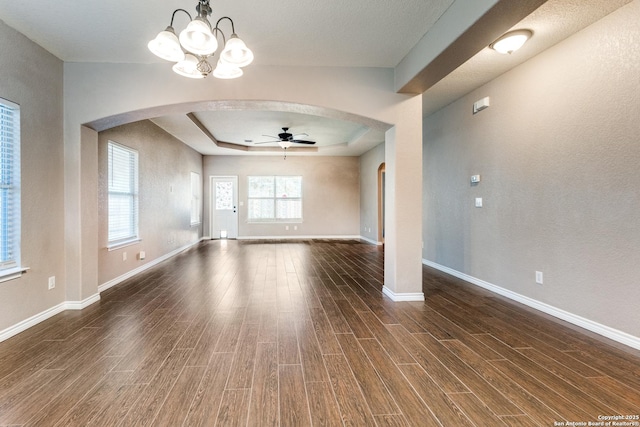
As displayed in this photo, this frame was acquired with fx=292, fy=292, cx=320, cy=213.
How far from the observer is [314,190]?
9.54 m

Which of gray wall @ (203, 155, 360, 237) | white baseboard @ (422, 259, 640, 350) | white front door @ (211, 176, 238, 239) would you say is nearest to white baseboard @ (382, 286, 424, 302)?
white baseboard @ (422, 259, 640, 350)

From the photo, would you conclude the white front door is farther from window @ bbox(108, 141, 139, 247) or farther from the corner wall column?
the corner wall column

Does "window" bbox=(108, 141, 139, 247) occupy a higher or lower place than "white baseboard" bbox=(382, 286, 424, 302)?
higher

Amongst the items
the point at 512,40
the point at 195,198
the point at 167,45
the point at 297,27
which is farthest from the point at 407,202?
the point at 195,198

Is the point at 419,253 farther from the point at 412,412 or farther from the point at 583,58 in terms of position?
the point at 583,58

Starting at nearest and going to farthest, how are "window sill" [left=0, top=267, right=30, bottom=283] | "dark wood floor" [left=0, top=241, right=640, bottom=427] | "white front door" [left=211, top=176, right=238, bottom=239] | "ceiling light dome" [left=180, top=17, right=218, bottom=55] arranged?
1. "dark wood floor" [left=0, top=241, right=640, bottom=427]
2. "ceiling light dome" [left=180, top=17, right=218, bottom=55]
3. "window sill" [left=0, top=267, right=30, bottom=283]
4. "white front door" [left=211, top=176, right=238, bottom=239]

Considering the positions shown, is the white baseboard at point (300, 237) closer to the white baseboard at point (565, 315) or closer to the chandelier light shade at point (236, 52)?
the white baseboard at point (565, 315)

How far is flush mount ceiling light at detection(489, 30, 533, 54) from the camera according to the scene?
106 inches

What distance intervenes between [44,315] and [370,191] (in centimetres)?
726

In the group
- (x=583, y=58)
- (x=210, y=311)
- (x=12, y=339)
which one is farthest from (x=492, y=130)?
(x=12, y=339)

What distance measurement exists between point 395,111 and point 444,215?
7.29ft

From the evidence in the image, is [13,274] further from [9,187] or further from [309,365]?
[309,365]

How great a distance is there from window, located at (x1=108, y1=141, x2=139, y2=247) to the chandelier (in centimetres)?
278

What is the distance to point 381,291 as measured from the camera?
3.91 meters
